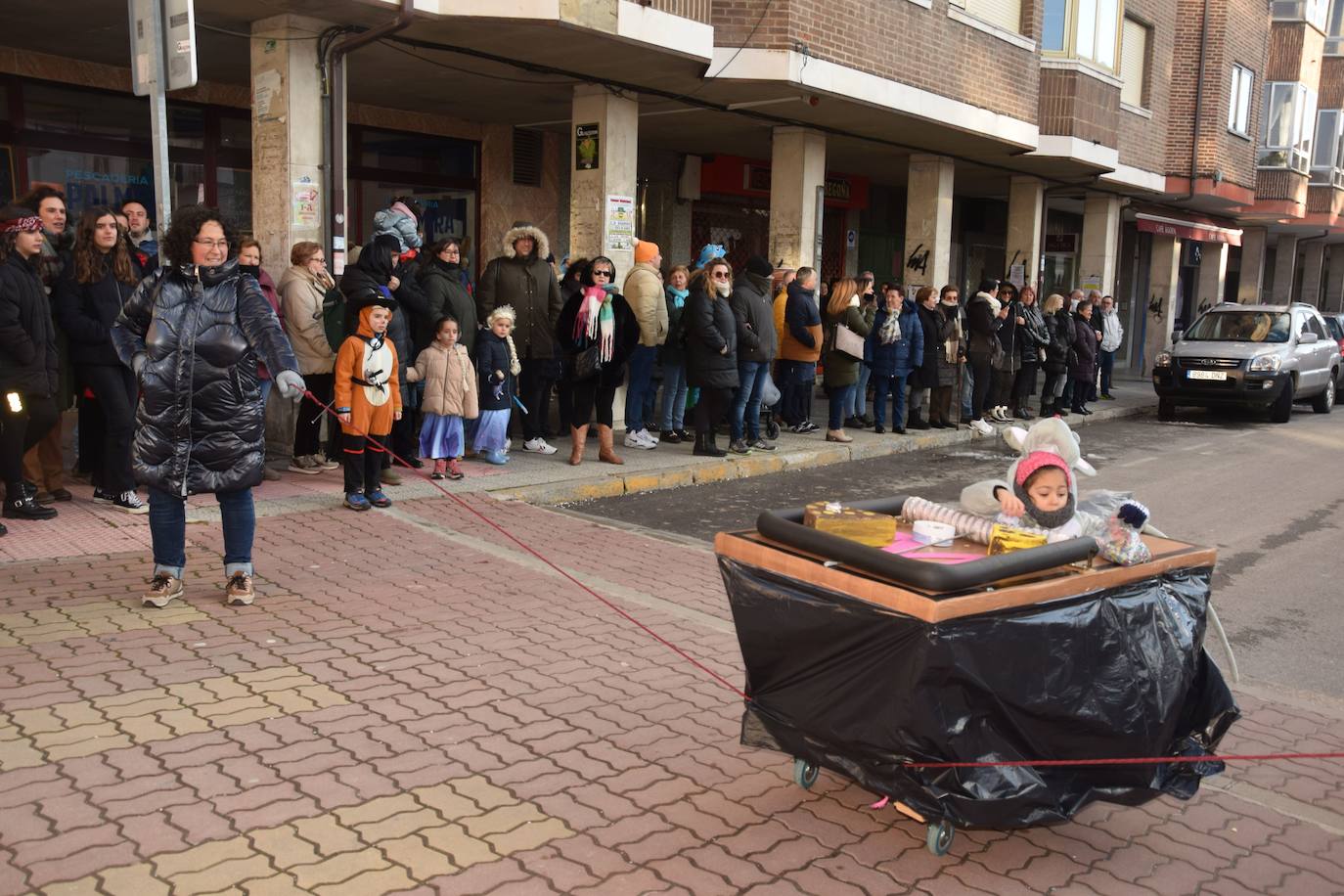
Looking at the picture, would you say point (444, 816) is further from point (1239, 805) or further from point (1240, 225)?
point (1240, 225)

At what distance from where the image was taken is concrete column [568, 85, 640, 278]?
41.2 ft

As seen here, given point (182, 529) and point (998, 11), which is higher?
point (998, 11)

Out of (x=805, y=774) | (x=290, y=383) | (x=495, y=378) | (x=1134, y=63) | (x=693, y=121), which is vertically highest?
(x=1134, y=63)

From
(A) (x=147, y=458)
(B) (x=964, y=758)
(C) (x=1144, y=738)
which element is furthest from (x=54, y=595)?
(C) (x=1144, y=738)

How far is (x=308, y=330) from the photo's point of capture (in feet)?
30.8

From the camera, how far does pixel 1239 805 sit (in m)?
4.30

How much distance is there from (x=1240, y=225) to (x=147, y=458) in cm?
3243

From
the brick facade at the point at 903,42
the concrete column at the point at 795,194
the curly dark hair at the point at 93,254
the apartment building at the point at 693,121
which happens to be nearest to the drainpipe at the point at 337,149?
the apartment building at the point at 693,121

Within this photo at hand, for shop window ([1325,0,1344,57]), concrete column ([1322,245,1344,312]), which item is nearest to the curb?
shop window ([1325,0,1344,57])

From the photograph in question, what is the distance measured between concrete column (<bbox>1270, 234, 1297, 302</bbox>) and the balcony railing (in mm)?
29851

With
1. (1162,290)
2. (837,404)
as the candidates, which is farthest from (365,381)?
(1162,290)

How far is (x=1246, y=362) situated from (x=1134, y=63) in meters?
7.91

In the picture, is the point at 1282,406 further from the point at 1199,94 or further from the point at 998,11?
the point at 1199,94

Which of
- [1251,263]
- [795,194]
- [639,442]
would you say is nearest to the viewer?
[639,442]
